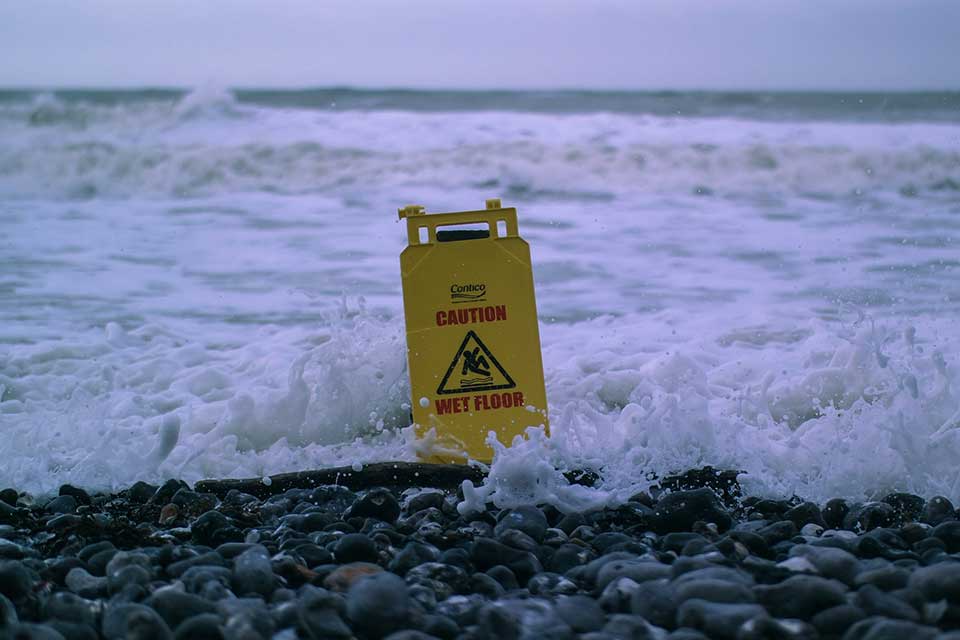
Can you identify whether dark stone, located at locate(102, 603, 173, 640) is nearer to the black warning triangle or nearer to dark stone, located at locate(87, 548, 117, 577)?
dark stone, located at locate(87, 548, 117, 577)

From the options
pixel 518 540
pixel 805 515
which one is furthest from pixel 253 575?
pixel 805 515

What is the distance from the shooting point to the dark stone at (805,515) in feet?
10.7

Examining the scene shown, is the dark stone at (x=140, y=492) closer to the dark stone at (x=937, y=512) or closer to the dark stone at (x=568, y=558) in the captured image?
the dark stone at (x=568, y=558)

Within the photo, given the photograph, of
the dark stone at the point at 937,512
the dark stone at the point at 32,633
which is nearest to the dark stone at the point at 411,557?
the dark stone at the point at 32,633

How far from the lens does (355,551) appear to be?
288 cm

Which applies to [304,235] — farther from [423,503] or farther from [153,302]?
[423,503]

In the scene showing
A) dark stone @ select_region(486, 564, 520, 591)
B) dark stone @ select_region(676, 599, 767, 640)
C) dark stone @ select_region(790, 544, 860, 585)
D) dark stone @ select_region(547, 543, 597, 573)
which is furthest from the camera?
dark stone @ select_region(547, 543, 597, 573)

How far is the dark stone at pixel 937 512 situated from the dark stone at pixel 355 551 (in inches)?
67.0

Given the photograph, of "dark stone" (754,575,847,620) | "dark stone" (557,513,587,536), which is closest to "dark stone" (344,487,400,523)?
"dark stone" (557,513,587,536)

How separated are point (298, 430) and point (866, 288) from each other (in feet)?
13.7

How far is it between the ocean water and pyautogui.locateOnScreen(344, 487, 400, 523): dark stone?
Answer: 0.29 metres

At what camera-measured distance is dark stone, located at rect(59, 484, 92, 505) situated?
3688 millimetres

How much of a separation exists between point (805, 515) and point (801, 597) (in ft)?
3.40

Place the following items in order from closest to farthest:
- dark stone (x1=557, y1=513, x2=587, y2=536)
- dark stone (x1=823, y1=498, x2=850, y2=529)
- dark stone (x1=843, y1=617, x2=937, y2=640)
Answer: dark stone (x1=843, y1=617, x2=937, y2=640), dark stone (x1=557, y1=513, x2=587, y2=536), dark stone (x1=823, y1=498, x2=850, y2=529)
